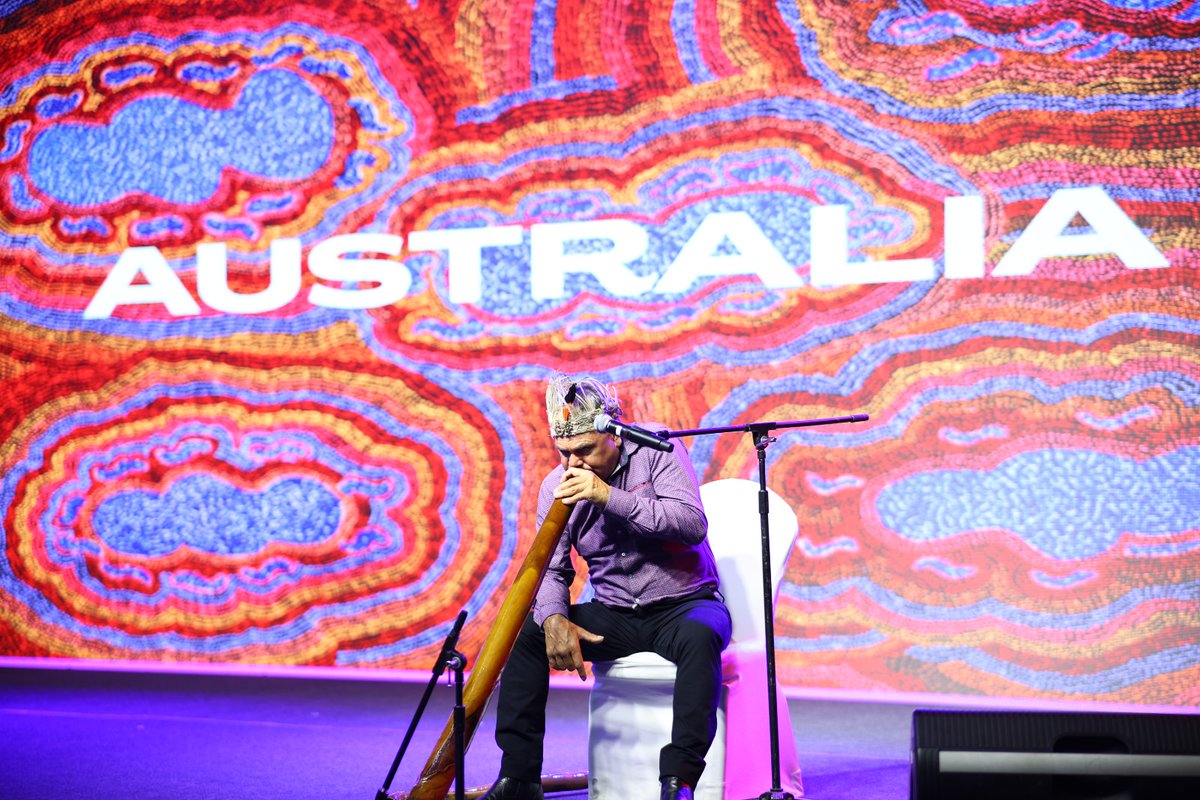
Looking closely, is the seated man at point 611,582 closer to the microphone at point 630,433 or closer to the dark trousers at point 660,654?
the dark trousers at point 660,654

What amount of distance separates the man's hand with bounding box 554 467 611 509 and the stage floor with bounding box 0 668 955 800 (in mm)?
886

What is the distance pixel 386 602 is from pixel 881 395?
2.13 meters

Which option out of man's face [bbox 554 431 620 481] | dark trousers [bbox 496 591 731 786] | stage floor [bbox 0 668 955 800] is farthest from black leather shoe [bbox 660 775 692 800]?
man's face [bbox 554 431 620 481]

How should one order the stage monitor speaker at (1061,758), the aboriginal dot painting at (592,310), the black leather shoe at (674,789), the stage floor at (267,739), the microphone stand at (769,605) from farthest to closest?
the aboriginal dot painting at (592,310) → the stage floor at (267,739) → the microphone stand at (769,605) → the black leather shoe at (674,789) → the stage monitor speaker at (1061,758)

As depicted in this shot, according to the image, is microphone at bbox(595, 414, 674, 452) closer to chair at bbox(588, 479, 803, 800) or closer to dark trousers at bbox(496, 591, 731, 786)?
dark trousers at bbox(496, 591, 731, 786)

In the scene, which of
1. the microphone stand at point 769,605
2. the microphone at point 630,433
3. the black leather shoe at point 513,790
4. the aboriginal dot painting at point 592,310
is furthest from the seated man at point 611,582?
the aboriginal dot painting at point 592,310

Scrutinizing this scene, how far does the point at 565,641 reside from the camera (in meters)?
2.82

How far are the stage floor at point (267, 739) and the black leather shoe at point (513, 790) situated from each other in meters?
0.30

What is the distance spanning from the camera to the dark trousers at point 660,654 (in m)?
2.62

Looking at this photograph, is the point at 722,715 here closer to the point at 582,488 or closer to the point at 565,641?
the point at 565,641

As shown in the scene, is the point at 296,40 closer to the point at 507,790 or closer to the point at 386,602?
the point at 386,602

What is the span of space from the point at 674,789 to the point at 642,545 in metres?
0.60

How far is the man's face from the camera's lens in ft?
9.43

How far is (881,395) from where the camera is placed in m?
4.25
